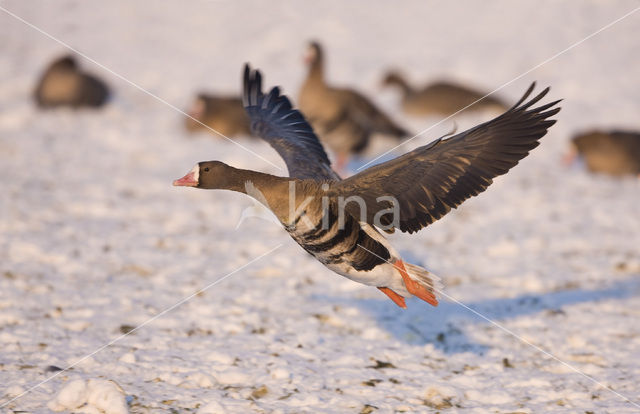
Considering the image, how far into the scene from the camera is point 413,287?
5.75 m

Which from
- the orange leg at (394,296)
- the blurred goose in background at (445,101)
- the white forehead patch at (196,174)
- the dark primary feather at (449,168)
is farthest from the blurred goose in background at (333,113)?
the dark primary feather at (449,168)

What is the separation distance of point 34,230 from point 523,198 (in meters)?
6.94

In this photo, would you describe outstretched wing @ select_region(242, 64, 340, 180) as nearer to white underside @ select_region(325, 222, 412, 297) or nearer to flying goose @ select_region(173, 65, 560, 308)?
flying goose @ select_region(173, 65, 560, 308)

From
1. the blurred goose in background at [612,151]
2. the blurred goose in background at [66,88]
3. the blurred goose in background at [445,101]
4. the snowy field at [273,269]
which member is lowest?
the snowy field at [273,269]

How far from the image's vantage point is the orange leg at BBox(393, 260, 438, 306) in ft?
18.6

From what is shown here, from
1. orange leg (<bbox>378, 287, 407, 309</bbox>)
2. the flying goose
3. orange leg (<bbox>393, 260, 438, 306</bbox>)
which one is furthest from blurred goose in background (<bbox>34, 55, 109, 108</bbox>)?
orange leg (<bbox>393, 260, 438, 306</bbox>)

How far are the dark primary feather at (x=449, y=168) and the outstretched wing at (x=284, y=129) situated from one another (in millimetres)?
1219

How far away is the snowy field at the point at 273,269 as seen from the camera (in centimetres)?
528

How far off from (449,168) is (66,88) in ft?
34.6

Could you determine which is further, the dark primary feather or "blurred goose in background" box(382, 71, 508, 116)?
"blurred goose in background" box(382, 71, 508, 116)

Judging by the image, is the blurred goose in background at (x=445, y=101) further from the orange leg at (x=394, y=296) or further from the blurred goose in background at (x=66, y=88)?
the orange leg at (x=394, y=296)

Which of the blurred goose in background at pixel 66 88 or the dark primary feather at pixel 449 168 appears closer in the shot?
the dark primary feather at pixel 449 168

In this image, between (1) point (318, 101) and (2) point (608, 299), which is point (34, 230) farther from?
(2) point (608, 299)

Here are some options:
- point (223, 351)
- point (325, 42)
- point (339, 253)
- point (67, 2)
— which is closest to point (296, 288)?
point (223, 351)
